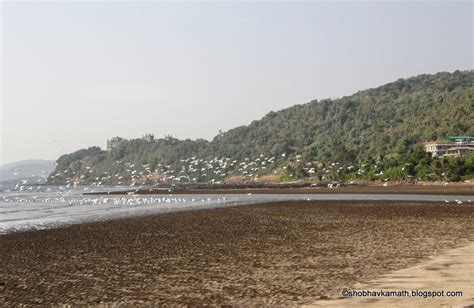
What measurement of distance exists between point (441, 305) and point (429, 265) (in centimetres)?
508

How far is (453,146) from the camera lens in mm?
134875

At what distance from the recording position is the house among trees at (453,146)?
126 meters

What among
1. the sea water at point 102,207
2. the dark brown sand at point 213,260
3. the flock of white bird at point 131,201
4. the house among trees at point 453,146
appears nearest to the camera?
the dark brown sand at point 213,260

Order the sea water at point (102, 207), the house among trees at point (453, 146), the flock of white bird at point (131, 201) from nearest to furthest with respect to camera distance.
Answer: the sea water at point (102, 207) < the flock of white bird at point (131, 201) < the house among trees at point (453, 146)

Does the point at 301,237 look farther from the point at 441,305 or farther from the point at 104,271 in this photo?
the point at 441,305

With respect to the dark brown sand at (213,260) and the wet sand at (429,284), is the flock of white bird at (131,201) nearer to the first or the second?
the dark brown sand at (213,260)

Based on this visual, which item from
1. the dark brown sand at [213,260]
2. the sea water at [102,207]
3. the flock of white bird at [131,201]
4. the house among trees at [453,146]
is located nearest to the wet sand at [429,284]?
the dark brown sand at [213,260]

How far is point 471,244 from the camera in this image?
762 inches

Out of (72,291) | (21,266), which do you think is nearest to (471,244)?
(72,291)

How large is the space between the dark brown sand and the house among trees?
101940mm

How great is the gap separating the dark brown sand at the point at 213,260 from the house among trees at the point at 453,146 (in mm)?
101940

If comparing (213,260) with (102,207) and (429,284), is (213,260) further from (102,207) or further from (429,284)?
(102,207)

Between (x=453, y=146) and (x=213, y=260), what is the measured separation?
5034 inches

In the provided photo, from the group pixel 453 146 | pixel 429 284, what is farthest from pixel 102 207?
pixel 453 146
